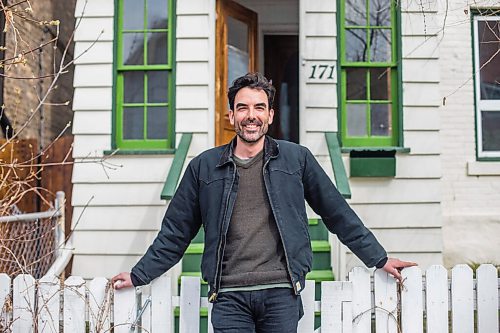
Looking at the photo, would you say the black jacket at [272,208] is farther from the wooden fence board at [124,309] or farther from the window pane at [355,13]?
the window pane at [355,13]

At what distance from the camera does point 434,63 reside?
5.88 m

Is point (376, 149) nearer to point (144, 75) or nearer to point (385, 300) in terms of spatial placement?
point (144, 75)

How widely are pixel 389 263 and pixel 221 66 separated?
374cm

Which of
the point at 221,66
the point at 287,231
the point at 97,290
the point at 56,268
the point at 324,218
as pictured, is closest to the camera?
the point at 287,231

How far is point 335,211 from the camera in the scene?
9.22 feet

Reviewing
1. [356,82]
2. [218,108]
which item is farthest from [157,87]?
[356,82]

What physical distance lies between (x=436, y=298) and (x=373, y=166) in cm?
268

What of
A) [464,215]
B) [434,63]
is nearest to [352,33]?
[434,63]

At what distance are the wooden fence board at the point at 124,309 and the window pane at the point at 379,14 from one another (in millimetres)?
4071

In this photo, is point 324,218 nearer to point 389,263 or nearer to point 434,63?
point 389,263

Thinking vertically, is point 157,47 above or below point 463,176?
above

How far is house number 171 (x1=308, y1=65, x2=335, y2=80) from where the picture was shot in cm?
588

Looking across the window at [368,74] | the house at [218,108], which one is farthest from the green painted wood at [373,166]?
the window at [368,74]

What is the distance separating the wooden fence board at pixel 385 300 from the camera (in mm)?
3125
